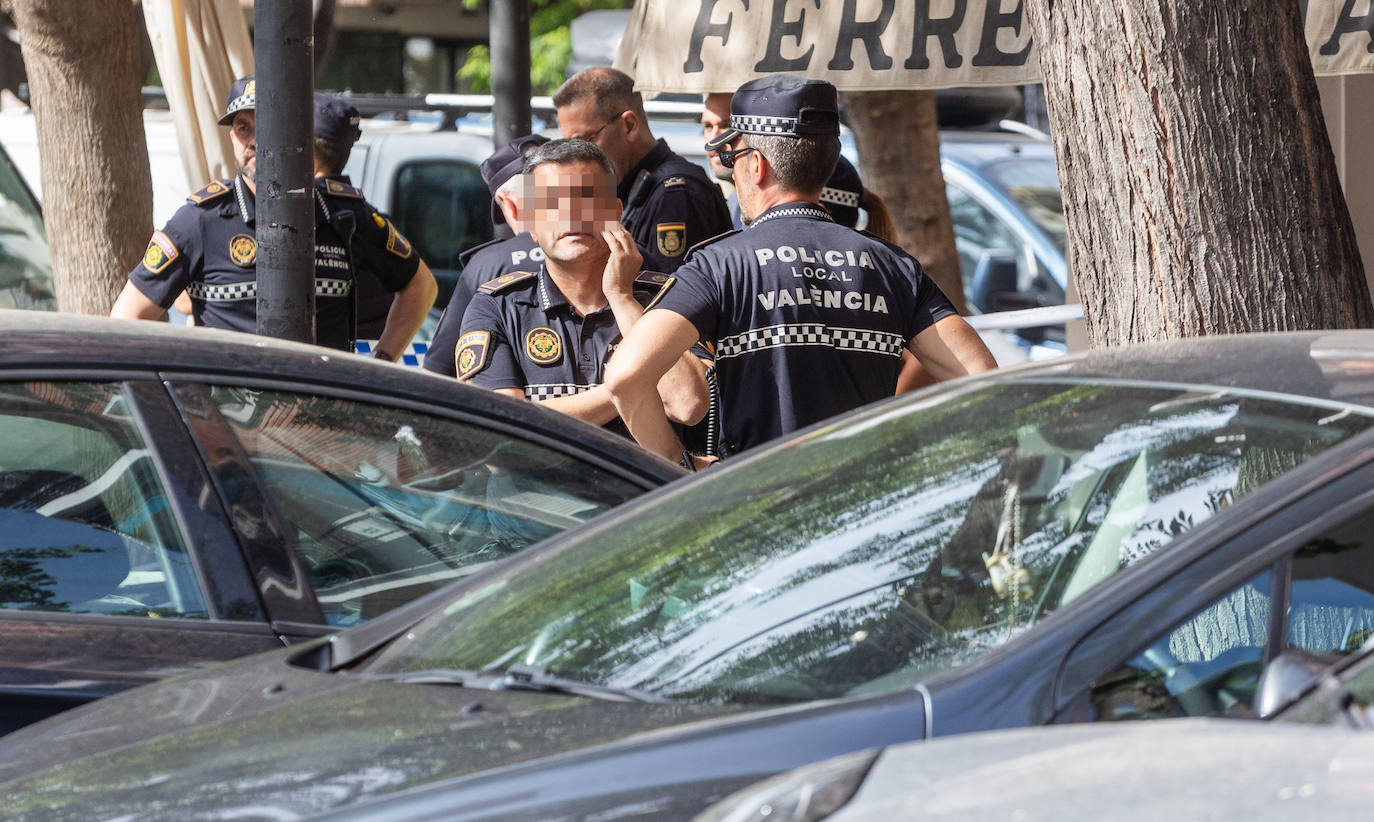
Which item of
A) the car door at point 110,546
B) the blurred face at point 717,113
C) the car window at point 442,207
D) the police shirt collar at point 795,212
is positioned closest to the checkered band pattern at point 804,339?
the police shirt collar at point 795,212

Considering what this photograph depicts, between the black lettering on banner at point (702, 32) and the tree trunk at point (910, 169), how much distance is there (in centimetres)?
157

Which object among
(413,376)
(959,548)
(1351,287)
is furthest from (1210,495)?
(1351,287)

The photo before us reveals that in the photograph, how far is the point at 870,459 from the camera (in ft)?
8.13

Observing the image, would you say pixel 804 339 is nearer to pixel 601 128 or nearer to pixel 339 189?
pixel 601 128

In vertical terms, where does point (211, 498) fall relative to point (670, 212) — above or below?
below

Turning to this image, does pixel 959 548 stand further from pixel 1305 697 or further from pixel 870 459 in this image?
pixel 1305 697

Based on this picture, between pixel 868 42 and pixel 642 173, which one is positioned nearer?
pixel 642 173

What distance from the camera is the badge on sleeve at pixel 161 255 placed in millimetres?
5660

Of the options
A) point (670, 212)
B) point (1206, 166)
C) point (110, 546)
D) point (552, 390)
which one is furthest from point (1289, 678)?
point (670, 212)

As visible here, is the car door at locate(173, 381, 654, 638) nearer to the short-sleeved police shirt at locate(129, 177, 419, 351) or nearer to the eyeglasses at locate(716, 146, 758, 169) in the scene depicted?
the eyeglasses at locate(716, 146, 758, 169)

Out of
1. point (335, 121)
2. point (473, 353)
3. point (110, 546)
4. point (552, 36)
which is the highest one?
point (552, 36)

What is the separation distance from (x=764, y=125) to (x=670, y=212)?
1703 mm

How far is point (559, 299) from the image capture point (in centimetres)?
435

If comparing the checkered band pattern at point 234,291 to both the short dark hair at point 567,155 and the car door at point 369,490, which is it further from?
the car door at point 369,490
